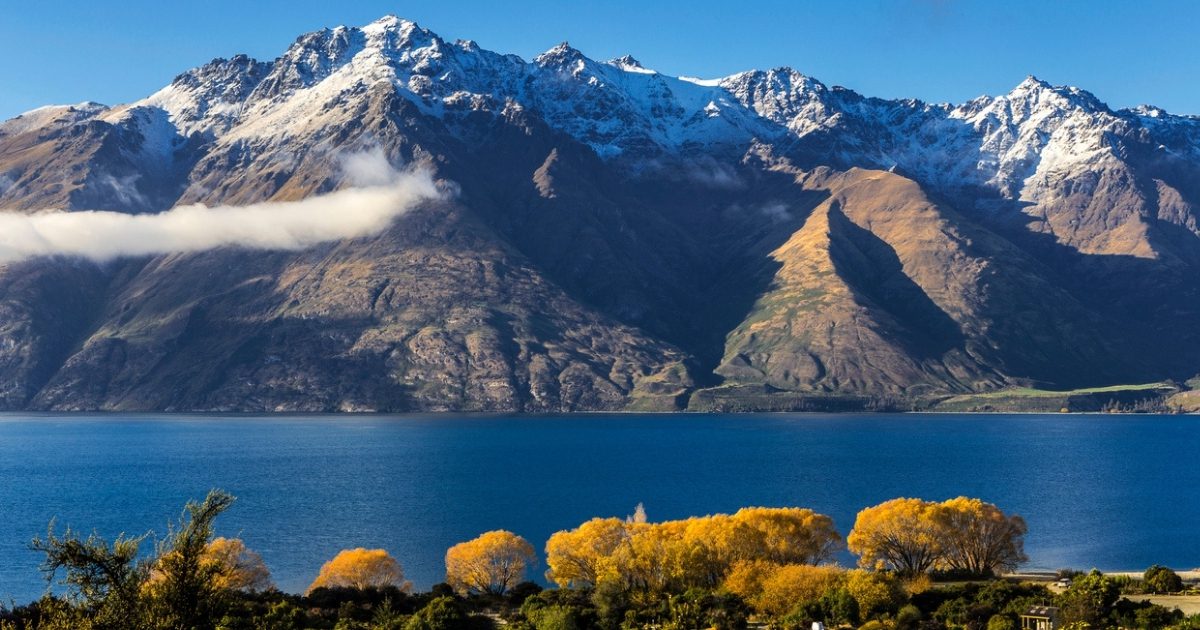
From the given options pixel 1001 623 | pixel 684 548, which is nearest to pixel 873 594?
pixel 1001 623

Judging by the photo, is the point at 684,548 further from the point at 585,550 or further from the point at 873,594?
the point at 873,594

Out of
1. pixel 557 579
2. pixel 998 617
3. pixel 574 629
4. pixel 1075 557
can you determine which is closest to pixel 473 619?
pixel 574 629

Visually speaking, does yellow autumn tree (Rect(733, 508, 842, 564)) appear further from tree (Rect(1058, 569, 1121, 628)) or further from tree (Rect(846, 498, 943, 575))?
tree (Rect(1058, 569, 1121, 628))

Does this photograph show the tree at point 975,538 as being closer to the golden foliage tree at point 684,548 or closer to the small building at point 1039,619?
the golden foliage tree at point 684,548

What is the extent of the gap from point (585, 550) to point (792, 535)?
67.8ft

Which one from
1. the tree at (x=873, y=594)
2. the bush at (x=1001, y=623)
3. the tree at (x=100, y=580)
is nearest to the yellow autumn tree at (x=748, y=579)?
the tree at (x=873, y=594)

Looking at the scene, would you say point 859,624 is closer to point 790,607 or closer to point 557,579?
point 790,607

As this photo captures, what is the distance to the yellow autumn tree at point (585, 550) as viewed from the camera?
116 meters

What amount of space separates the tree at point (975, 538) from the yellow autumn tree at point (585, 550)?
3356cm

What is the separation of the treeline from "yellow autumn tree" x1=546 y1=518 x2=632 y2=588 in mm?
145

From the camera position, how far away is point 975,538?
124312 millimetres

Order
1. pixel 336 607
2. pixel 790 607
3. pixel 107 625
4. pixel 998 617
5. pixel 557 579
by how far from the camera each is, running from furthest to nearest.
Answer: pixel 557 579, pixel 336 607, pixel 790 607, pixel 998 617, pixel 107 625

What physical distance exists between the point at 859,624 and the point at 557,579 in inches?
1360

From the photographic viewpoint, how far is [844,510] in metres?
199
